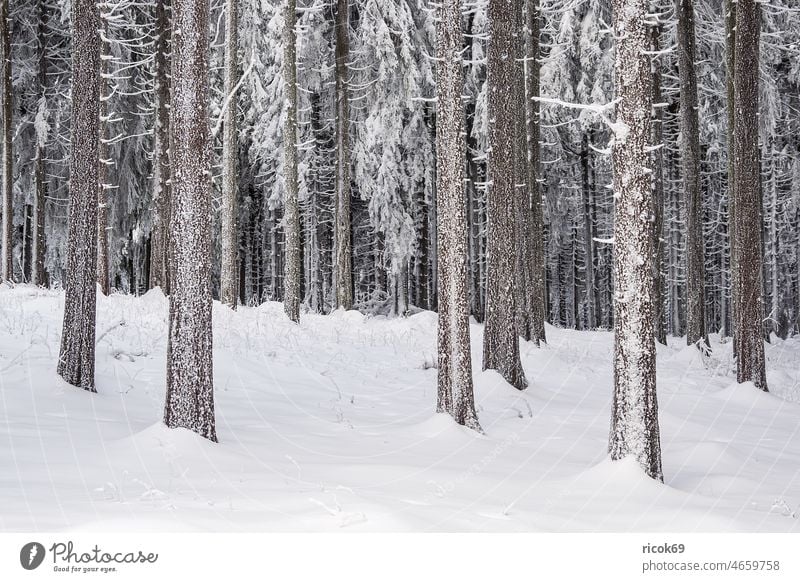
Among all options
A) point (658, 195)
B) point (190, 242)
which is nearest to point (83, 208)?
point (190, 242)

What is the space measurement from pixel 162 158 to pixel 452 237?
391 inches

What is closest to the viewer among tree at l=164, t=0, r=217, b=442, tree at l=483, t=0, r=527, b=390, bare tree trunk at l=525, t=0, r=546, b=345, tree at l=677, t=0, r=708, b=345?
tree at l=164, t=0, r=217, b=442

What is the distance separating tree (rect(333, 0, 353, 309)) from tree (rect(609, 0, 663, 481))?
1136 cm

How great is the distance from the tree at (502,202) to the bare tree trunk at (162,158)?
25.1 ft

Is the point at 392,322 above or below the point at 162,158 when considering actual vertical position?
below

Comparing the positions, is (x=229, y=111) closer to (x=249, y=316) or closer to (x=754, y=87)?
(x=249, y=316)

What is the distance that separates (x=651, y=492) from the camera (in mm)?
6363

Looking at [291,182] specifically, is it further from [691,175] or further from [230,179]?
[691,175]

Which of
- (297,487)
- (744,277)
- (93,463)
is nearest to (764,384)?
(744,277)

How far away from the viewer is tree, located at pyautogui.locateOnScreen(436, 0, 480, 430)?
28.2 feet

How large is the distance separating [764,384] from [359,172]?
43.3 ft

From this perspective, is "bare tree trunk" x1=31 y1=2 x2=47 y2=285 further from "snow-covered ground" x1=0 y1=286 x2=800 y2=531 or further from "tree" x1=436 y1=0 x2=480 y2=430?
"tree" x1=436 y1=0 x2=480 y2=430

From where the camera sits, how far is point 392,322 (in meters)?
17.4

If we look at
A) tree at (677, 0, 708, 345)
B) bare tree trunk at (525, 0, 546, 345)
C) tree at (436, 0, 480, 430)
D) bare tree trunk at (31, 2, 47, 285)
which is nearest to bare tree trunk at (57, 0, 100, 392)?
tree at (436, 0, 480, 430)
